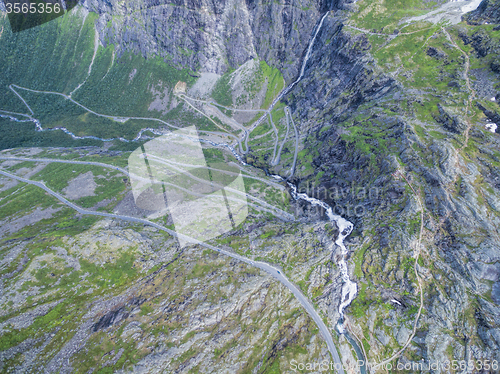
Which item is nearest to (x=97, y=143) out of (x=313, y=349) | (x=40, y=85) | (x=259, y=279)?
(x=40, y=85)

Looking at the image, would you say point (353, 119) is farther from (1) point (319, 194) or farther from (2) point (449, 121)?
(1) point (319, 194)

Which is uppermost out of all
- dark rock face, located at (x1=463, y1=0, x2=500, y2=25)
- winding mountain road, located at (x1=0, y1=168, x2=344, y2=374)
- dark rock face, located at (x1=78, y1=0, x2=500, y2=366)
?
dark rock face, located at (x1=463, y1=0, x2=500, y2=25)

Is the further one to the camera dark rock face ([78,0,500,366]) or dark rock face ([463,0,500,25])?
dark rock face ([463,0,500,25])

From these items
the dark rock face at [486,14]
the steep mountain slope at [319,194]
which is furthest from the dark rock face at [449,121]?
the dark rock face at [486,14]

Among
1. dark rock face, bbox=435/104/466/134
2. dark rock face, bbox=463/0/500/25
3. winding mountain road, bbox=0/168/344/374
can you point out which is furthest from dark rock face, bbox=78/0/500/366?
winding mountain road, bbox=0/168/344/374

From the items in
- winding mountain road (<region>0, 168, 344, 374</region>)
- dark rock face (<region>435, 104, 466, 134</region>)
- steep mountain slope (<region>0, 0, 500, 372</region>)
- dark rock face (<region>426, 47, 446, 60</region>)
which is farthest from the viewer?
dark rock face (<region>426, 47, 446, 60</region>)

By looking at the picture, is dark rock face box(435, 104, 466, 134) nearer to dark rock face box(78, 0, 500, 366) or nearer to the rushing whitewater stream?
dark rock face box(78, 0, 500, 366)

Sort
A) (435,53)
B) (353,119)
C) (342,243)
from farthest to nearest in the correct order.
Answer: (435,53) < (353,119) < (342,243)

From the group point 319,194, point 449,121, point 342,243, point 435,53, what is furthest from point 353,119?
point 342,243

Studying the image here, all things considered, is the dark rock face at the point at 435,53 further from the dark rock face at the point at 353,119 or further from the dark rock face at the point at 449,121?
the dark rock face at the point at 449,121

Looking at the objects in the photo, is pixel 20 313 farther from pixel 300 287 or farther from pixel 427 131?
pixel 427 131
